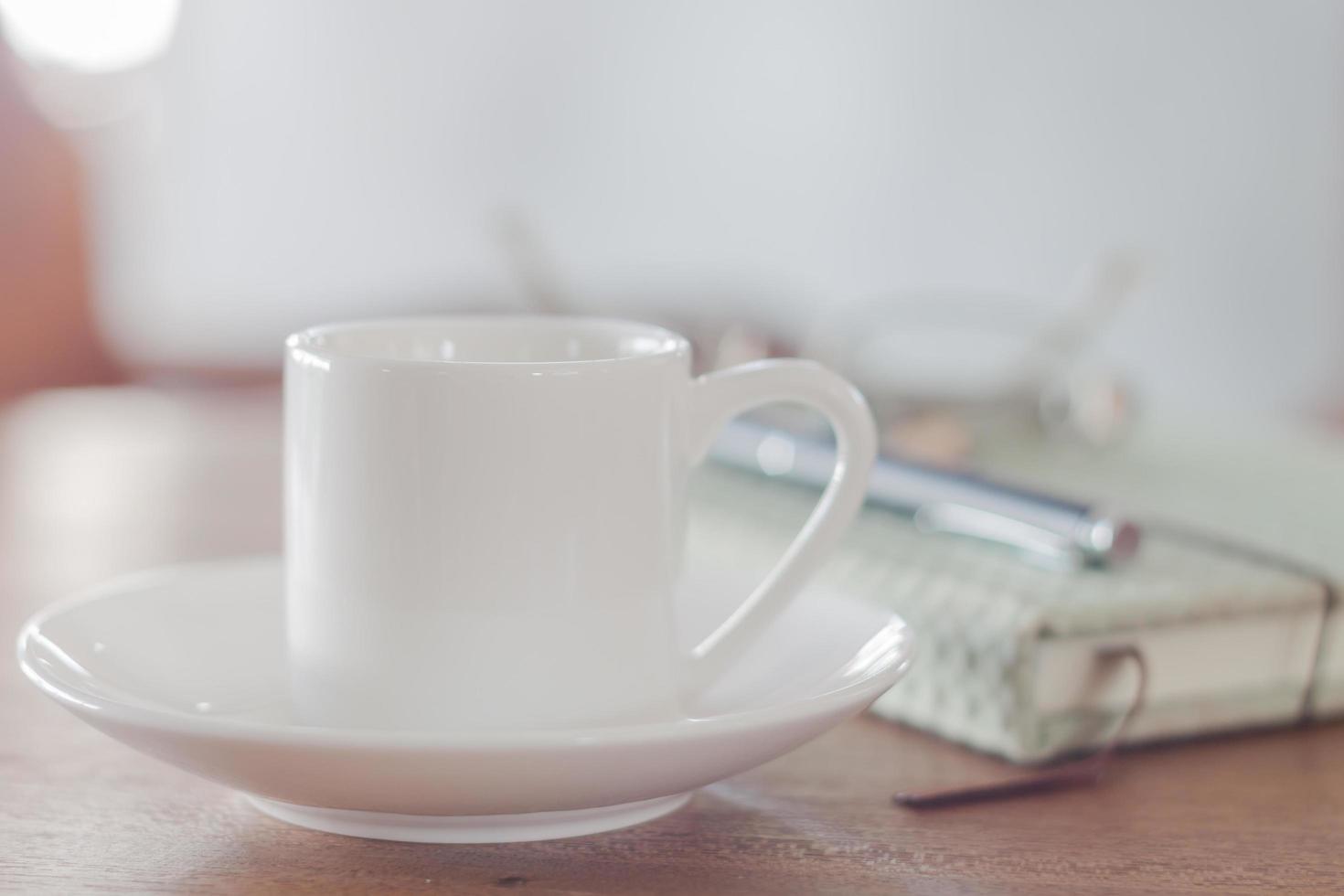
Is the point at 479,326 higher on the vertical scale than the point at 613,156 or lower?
higher

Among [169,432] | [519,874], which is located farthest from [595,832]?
[169,432]

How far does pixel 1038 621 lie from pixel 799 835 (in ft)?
0.33

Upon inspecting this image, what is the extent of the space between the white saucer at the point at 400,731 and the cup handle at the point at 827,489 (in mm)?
21

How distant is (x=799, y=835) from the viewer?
0.38 meters

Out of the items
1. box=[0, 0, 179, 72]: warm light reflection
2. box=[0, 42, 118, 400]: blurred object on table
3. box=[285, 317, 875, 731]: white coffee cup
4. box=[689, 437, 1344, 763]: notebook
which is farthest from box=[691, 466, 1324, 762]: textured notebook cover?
box=[0, 0, 179, 72]: warm light reflection

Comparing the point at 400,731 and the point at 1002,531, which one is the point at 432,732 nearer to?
the point at 400,731

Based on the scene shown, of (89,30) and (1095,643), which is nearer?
(1095,643)

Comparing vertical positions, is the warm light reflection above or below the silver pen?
above

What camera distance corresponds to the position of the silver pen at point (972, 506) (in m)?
0.47

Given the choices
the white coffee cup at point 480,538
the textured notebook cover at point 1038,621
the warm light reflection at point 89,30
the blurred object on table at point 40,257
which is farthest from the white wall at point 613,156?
the white coffee cup at point 480,538

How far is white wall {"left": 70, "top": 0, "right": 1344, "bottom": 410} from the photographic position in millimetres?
2889

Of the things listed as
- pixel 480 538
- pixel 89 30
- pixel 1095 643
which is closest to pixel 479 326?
pixel 480 538

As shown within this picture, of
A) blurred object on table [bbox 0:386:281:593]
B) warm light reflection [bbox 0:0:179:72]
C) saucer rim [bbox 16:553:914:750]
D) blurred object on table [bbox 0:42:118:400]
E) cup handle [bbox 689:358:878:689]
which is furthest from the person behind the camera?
warm light reflection [bbox 0:0:179:72]

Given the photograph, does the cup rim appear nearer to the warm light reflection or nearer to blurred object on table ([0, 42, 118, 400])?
blurred object on table ([0, 42, 118, 400])
